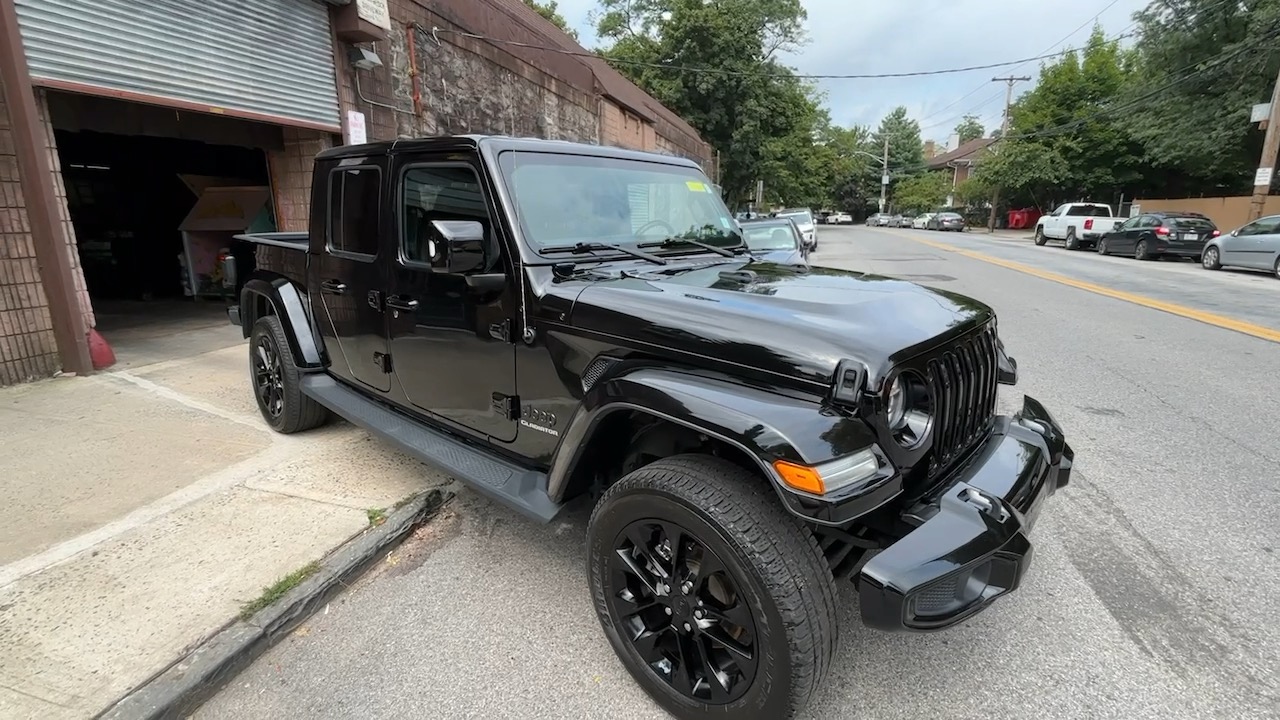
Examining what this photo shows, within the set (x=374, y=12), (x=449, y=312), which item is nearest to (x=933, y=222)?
(x=374, y=12)

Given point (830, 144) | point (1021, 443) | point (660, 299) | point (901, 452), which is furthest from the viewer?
point (830, 144)

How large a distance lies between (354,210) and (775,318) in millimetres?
2600

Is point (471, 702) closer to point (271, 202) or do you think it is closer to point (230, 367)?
point (230, 367)

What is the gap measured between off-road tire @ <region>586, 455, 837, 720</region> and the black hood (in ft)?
1.24

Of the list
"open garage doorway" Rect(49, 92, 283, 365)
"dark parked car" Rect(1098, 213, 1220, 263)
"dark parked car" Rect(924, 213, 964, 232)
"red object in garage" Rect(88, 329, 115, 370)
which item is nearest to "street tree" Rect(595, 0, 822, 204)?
"dark parked car" Rect(924, 213, 964, 232)

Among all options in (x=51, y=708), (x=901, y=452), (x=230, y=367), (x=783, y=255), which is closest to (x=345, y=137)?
(x=230, y=367)

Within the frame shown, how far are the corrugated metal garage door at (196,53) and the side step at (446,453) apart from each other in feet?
12.3

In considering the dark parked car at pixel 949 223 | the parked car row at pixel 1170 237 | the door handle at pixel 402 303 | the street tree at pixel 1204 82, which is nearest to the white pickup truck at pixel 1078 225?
the parked car row at pixel 1170 237

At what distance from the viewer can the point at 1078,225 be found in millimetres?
23969

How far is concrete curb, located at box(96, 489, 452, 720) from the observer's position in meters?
2.23

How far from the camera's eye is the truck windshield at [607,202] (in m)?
2.86

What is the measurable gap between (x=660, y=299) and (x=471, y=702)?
1537 millimetres

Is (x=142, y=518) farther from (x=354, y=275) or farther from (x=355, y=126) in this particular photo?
(x=355, y=126)

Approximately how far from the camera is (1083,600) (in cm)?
281
